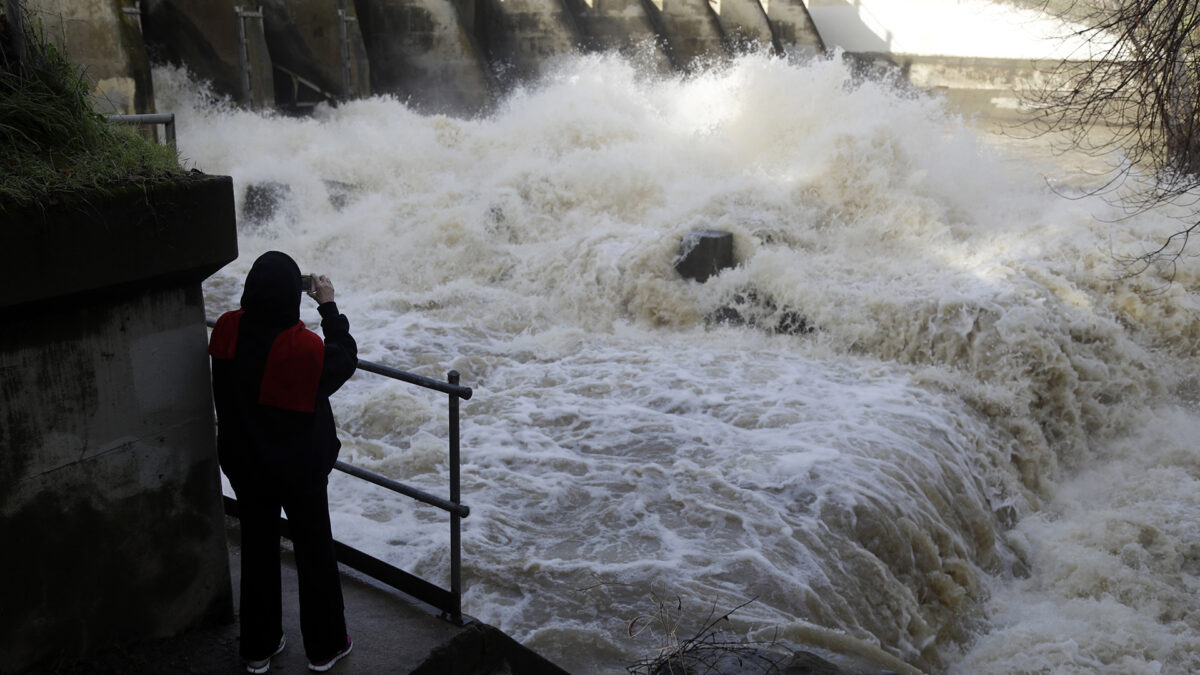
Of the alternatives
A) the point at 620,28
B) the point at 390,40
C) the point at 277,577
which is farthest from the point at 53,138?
the point at 620,28

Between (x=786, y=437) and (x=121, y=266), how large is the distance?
5.85 m

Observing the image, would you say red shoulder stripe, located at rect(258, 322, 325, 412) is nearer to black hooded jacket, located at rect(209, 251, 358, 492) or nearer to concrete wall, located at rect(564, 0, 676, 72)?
black hooded jacket, located at rect(209, 251, 358, 492)

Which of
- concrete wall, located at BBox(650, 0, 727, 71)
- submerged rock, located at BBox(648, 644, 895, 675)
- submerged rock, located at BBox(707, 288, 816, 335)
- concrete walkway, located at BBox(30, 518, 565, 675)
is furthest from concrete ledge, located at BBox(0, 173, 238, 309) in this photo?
concrete wall, located at BBox(650, 0, 727, 71)

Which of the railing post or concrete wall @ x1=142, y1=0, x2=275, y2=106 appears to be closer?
the railing post

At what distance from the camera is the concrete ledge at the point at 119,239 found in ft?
8.07

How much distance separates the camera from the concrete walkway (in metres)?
2.96

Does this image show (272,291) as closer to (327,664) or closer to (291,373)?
(291,373)

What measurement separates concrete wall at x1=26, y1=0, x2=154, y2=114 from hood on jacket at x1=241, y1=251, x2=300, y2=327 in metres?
11.9

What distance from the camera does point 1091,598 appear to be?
6.44m

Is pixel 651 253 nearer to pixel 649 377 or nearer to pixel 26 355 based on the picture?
pixel 649 377

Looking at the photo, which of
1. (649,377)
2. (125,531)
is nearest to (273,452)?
(125,531)

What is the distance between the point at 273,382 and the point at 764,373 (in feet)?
23.1

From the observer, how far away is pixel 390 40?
63.4 ft

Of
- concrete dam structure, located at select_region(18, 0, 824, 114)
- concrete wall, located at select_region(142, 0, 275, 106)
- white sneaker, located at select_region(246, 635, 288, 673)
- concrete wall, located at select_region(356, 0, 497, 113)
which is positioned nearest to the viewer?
white sneaker, located at select_region(246, 635, 288, 673)
